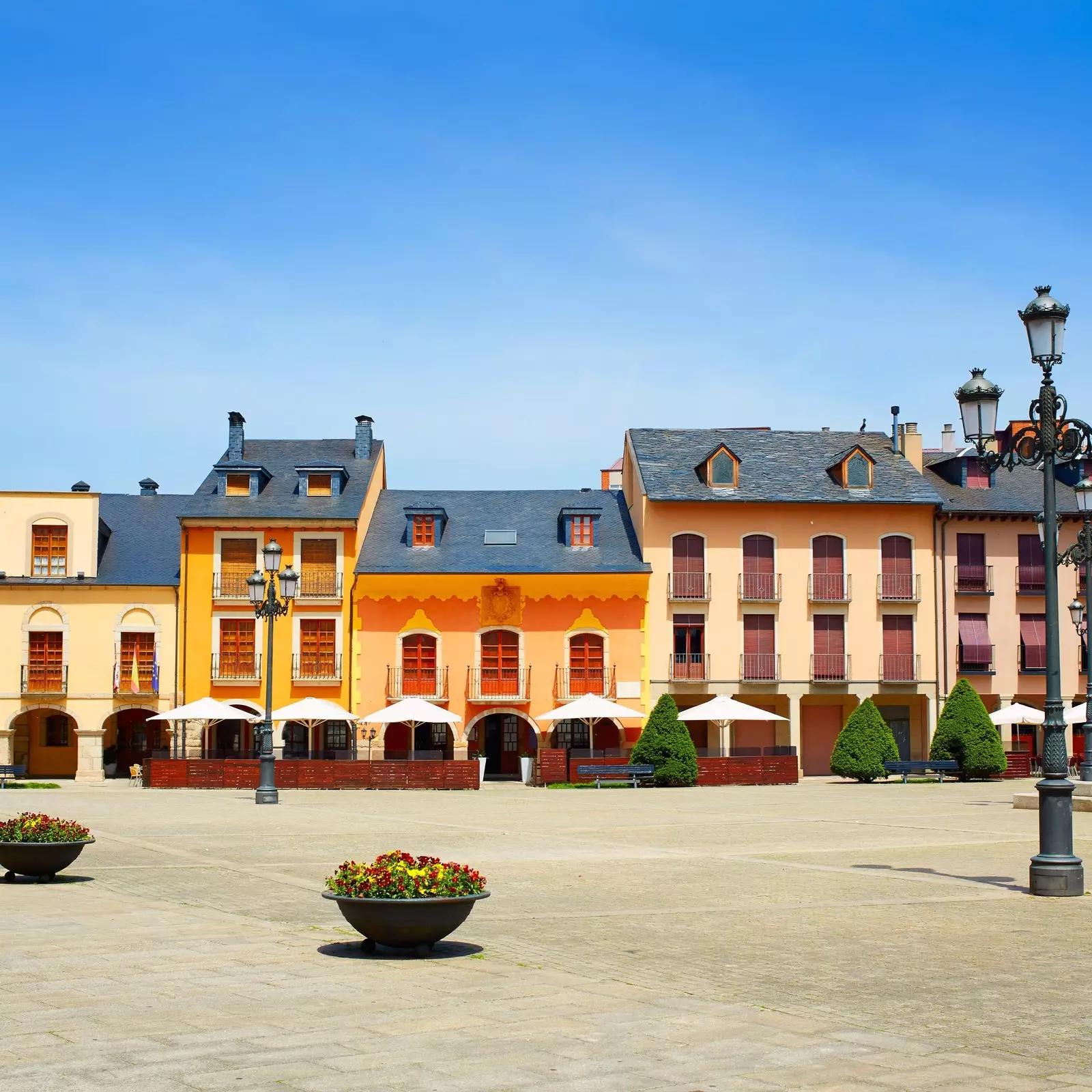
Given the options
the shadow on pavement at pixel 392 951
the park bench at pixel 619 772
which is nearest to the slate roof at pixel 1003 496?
the park bench at pixel 619 772

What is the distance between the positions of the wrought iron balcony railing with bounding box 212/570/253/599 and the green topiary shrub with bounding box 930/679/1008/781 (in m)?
21.8

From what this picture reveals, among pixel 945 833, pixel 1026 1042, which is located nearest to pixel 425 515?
pixel 945 833

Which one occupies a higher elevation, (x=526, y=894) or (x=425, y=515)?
(x=425, y=515)

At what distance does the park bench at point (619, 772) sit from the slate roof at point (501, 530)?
8722mm

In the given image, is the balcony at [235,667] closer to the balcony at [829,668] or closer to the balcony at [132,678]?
the balcony at [132,678]

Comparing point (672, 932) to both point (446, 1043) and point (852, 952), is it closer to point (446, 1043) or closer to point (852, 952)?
point (852, 952)

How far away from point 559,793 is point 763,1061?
28.7 meters

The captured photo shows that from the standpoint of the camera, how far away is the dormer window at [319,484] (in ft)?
156

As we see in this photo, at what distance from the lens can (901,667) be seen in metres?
47.3

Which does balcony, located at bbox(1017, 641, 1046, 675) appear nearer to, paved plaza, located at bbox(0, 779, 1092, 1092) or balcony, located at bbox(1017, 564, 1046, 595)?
balcony, located at bbox(1017, 564, 1046, 595)

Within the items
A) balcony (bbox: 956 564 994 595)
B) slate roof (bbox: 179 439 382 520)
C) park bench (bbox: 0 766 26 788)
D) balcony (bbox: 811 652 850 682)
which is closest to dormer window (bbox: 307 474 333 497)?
slate roof (bbox: 179 439 382 520)

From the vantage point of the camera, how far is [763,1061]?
22.0 feet

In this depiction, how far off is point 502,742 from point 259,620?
8.86 meters

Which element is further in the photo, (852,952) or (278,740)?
(278,740)
